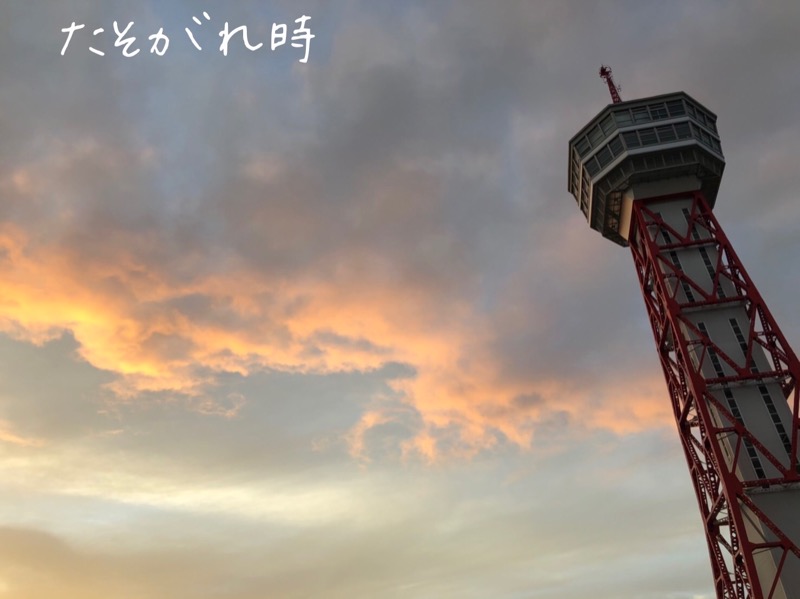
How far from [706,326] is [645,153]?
2576 centimetres

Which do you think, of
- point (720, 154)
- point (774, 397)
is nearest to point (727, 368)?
point (774, 397)

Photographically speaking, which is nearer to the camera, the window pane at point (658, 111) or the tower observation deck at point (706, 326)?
the tower observation deck at point (706, 326)

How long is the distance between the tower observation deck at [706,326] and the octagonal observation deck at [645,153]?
0.16m

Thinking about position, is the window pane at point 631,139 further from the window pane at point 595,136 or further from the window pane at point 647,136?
the window pane at point 595,136

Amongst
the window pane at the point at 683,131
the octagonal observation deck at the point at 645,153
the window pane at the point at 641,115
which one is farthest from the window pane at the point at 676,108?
the window pane at the point at 641,115

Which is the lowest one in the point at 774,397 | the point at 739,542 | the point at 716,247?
the point at 739,542

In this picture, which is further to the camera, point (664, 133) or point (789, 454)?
point (664, 133)

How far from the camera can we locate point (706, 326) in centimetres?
7481

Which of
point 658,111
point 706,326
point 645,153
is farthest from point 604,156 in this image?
point 706,326

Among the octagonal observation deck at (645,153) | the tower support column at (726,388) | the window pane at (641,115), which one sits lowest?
the tower support column at (726,388)

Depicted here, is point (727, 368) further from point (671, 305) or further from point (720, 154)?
point (720, 154)

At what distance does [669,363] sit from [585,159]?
32113mm

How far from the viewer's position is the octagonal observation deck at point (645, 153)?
83688 mm

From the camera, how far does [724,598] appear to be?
66.6m
